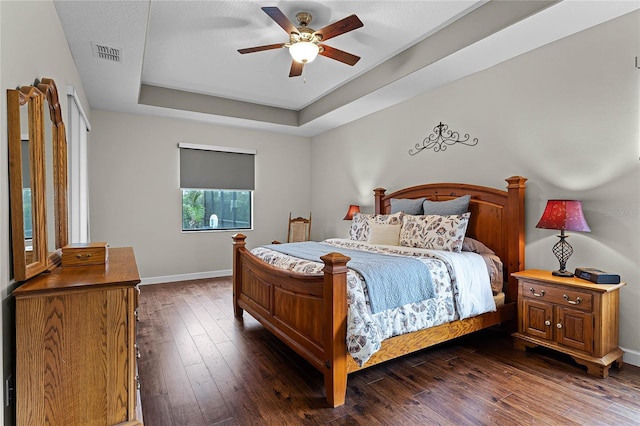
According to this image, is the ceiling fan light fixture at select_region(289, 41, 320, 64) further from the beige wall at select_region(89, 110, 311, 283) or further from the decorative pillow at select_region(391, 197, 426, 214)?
the beige wall at select_region(89, 110, 311, 283)

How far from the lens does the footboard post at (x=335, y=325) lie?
6.60ft

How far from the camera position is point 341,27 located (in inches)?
102

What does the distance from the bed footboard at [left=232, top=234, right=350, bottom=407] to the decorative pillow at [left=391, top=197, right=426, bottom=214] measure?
6.04 feet

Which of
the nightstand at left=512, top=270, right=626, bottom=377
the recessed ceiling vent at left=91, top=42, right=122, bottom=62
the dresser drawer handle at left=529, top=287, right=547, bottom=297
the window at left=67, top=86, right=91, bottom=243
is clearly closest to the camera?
the nightstand at left=512, top=270, right=626, bottom=377

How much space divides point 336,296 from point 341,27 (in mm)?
2011

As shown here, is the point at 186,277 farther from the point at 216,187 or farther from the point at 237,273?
the point at 237,273

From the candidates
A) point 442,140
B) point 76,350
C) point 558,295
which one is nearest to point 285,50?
point 442,140

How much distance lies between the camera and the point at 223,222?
5.82 metres

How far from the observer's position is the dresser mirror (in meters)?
1.44

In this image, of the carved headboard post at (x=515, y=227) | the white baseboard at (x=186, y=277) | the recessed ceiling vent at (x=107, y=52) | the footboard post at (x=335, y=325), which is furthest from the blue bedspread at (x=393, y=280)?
the white baseboard at (x=186, y=277)

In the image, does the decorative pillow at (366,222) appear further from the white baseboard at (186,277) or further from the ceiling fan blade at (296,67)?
the white baseboard at (186,277)

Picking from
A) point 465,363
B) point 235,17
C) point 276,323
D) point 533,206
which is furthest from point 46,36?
point 533,206

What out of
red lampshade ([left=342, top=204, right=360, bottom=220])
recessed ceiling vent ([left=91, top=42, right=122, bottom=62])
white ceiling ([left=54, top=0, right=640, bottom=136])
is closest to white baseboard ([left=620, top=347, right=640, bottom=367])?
white ceiling ([left=54, top=0, right=640, bottom=136])

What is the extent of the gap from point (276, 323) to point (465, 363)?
150 cm
